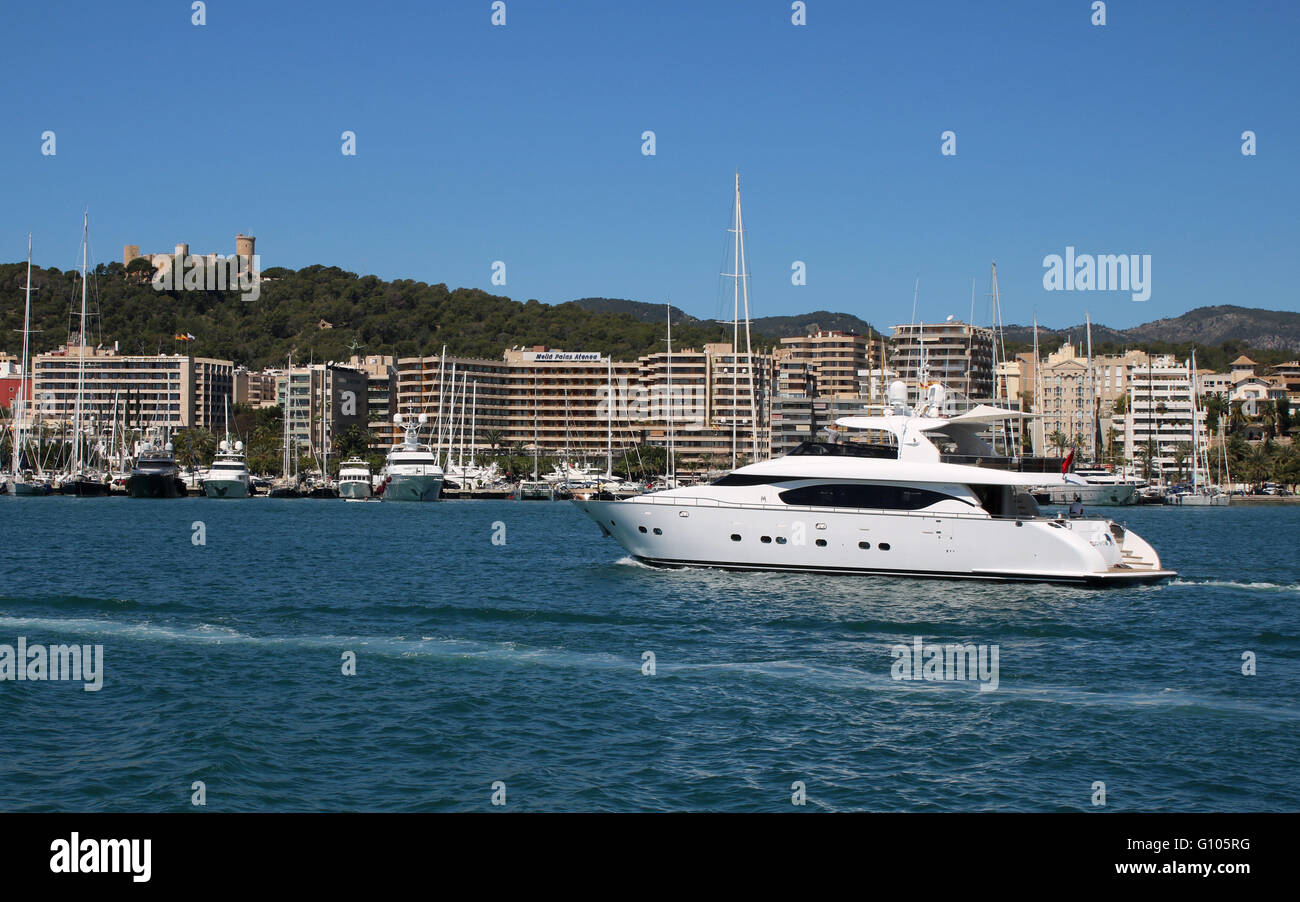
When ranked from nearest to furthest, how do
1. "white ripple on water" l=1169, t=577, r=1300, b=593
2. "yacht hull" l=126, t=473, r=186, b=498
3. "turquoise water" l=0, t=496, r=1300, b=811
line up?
"turquoise water" l=0, t=496, r=1300, b=811 < "white ripple on water" l=1169, t=577, r=1300, b=593 < "yacht hull" l=126, t=473, r=186, b=498

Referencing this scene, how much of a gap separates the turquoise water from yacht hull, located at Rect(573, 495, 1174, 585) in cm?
55

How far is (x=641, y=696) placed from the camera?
18.6 m

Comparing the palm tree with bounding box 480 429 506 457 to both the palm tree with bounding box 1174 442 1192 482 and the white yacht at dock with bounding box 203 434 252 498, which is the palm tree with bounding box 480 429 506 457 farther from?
the palm tree with bounding box 1174 442 1192 482

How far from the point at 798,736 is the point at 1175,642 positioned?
456 inches

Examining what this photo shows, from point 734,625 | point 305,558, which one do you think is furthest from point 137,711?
point 305,558

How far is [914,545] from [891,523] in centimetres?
82

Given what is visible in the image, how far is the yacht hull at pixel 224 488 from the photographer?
12425 cm

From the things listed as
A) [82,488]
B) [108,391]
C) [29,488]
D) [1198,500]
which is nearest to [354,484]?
[82,488]

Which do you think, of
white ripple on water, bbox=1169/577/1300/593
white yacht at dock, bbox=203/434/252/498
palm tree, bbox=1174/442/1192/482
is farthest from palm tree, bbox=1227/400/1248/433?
white ripple on water, bbox=1169/577/1300/593

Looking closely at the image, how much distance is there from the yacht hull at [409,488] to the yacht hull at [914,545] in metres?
87.8

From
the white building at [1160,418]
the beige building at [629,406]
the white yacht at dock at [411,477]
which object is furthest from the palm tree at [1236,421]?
the white yacht at dock at [411,477]

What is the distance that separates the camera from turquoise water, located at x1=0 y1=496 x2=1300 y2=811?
13.9 m

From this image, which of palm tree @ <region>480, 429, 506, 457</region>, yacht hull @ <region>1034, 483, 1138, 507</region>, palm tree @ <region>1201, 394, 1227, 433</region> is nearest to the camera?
yacht hull @ <region>1034, 483, 1138, 507</region>

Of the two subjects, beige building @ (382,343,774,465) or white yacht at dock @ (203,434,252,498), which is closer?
white yacht at dock @ (203,434,252,498)
